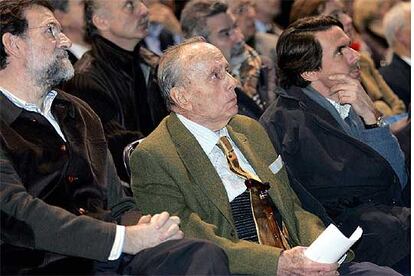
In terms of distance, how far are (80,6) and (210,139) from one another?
2033 millimetres

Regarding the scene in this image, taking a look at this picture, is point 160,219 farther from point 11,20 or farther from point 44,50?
point 11,20

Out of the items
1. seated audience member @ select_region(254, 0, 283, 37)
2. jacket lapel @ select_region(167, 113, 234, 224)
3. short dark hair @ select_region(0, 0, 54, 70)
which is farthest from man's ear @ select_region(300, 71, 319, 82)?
seated audience member @ select_region(254, 0, 283, 37)

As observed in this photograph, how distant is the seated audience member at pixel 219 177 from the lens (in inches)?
136

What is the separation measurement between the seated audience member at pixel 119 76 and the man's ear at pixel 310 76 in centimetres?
74

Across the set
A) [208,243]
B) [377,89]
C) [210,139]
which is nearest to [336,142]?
[210,139]

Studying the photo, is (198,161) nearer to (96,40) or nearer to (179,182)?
(179,182)

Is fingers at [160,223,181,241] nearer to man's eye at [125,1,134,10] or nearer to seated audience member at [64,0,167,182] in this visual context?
seated audience member at [64,0,167,182]

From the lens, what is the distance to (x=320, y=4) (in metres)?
6.06

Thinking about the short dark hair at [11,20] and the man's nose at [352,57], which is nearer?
the short dark hair at [11,20]

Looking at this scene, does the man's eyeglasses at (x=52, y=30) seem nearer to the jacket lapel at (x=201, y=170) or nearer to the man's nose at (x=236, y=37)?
the jacket lapel at (x=201, y=170)

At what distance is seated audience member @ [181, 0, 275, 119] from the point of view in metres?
5.28

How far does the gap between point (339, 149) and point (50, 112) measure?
1228 mm

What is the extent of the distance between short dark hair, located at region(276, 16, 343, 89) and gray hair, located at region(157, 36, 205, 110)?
57cm

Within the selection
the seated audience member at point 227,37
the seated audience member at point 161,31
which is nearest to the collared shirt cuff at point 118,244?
the seated audience member at point 227,37
